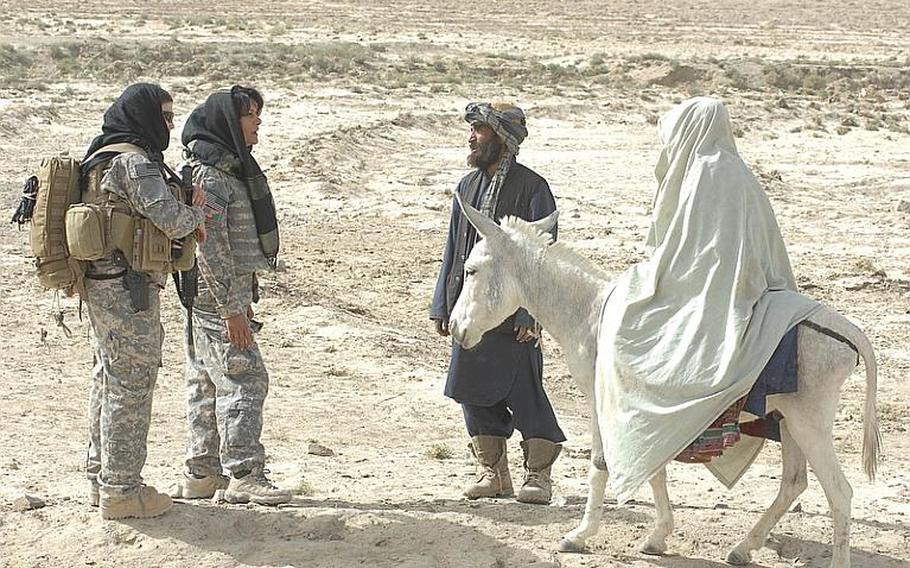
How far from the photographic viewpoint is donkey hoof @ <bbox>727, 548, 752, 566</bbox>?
651 centimetres

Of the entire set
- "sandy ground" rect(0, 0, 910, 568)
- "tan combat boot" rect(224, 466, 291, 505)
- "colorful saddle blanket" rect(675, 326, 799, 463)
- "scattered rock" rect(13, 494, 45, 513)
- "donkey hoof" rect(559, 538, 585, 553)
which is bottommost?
"sandy ground" rect(0, 0, 910, 568)

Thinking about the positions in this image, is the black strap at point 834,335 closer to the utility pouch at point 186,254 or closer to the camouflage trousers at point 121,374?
the utility pouch at point 186,254

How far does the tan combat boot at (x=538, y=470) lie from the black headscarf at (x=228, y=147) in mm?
1840

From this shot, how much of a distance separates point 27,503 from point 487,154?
3020mm

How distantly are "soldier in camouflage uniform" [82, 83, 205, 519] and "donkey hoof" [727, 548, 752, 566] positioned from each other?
9.21 feet

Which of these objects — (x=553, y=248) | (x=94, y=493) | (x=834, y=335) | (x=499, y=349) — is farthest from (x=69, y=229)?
(x=834, y=335)

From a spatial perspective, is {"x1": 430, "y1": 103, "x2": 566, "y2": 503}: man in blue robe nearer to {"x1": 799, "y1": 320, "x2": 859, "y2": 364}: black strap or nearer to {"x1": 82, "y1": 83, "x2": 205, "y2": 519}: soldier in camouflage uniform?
{"x1": 82, "y1": 83, "x2": 205, "y2": 519}: soldier in camouflage uniform

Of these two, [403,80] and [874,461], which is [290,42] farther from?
[874,461]

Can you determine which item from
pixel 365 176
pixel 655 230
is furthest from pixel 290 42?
pixel 655 230

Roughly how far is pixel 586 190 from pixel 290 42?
101ft

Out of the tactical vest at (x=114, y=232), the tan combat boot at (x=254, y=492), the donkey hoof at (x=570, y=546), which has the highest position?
the tactical vest at (x=114, y=232)

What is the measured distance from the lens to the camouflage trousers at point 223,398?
7.01m

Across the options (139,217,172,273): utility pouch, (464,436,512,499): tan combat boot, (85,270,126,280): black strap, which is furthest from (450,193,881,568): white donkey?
(85,270,126,280): black strap

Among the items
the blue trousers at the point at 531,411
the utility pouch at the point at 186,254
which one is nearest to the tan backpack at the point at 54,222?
the utility pouch at the point at 186,254
